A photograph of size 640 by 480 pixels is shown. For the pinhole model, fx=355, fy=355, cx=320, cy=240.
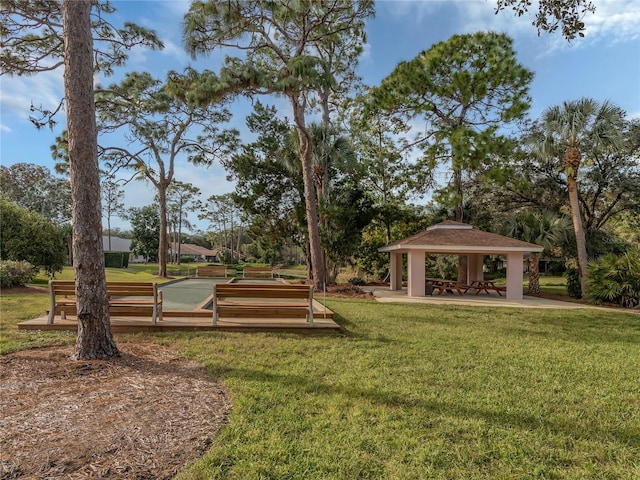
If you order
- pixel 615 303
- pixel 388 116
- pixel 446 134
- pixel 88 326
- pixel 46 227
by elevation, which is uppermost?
pixel 388 116

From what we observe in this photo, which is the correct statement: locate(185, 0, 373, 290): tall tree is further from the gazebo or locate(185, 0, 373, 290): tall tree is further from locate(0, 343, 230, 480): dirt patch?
locate(0, 343, 230, 480): dirt patch

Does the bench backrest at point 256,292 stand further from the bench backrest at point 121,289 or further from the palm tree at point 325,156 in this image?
the palm tree at point 325,156

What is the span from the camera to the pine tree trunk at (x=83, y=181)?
4.79 meters

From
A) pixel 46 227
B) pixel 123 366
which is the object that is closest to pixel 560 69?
pixel 123 366

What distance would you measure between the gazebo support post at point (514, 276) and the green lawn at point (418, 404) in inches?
318

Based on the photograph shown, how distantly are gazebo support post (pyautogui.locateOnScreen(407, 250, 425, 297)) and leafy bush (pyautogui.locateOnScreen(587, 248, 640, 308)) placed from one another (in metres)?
6.39

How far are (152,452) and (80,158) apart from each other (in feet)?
13.1

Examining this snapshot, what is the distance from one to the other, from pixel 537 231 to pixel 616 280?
4.92 metres

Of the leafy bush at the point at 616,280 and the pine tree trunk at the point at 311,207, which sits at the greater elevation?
the pine tree trunk at the point at 311,207

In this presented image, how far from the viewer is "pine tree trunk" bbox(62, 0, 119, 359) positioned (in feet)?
15.7

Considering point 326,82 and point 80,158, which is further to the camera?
point 326,82

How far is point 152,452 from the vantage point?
2.62 metres

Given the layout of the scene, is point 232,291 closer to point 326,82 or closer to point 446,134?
point 326,82

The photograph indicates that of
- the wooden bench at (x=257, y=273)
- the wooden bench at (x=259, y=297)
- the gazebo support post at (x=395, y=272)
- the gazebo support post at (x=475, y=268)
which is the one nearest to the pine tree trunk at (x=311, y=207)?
the gazebo support post at (x=395, y=272)
